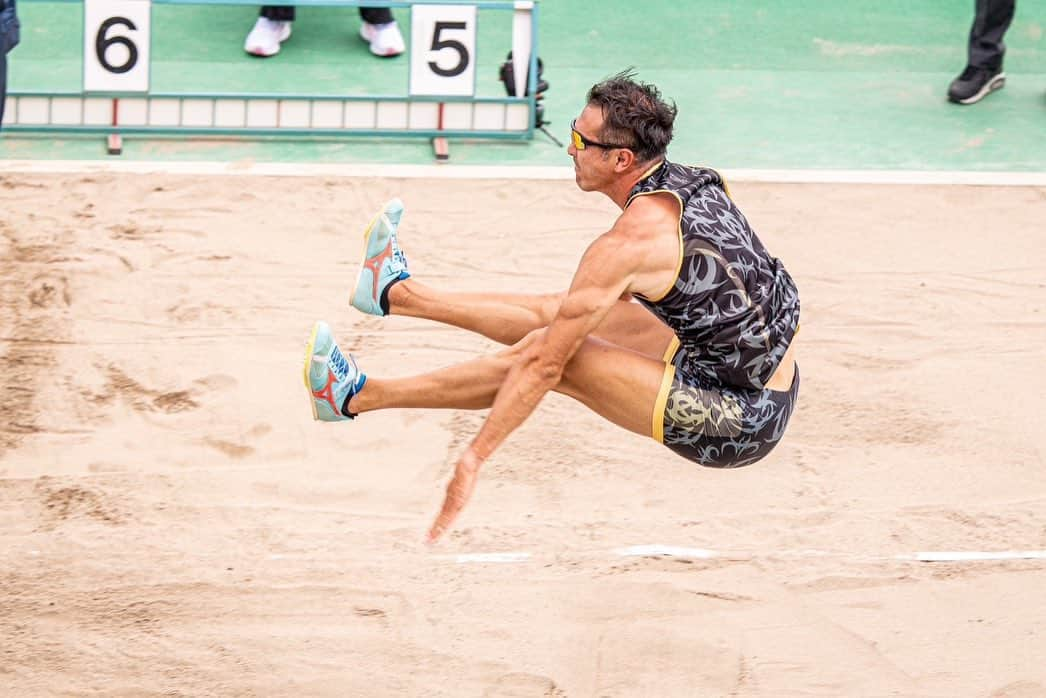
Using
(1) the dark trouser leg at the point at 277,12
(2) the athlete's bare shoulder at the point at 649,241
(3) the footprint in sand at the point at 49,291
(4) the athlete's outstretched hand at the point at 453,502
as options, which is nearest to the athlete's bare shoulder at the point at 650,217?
(2) the athlete's bare shoulder at the point at 649,241

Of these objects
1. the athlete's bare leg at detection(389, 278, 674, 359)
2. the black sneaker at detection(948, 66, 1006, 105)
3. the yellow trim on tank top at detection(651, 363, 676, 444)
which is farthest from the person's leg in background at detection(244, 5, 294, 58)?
the yellow trim on tank top at detection(651, 363, 676, 444)

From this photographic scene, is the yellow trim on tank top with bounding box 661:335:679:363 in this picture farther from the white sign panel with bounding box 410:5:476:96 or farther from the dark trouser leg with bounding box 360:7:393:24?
the dark trouser leg with bounding box 360:7:393:24

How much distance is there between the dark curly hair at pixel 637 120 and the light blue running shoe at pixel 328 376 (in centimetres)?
111

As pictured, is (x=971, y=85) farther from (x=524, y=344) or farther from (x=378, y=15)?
(x=524, y=344)

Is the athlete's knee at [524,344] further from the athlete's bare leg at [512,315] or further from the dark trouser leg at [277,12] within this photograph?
the dark trouser leg at [277,12]

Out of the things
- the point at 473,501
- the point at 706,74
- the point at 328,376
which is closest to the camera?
the point at 328,376

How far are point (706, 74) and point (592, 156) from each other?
20.5ft

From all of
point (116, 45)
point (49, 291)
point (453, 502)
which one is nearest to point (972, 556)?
point (453, 502)

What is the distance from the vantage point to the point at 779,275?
4.74 metres

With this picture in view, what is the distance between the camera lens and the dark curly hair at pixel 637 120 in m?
4.45

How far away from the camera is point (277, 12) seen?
1042 centimetres

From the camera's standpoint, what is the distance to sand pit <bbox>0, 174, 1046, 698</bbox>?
16.6ft

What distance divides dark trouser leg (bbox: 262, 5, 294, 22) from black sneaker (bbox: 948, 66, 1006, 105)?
4572 millimetres

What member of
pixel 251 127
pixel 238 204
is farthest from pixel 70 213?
pixel 251 127
